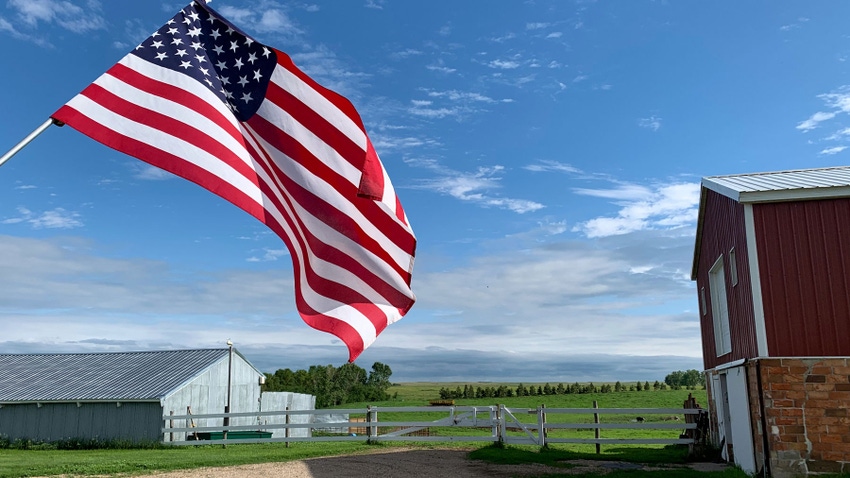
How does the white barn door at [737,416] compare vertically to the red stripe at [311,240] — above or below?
below

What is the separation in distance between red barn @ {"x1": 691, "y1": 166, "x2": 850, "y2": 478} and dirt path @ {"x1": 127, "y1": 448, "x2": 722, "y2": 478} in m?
2.90

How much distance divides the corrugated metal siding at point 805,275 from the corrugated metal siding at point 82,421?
20.3 m

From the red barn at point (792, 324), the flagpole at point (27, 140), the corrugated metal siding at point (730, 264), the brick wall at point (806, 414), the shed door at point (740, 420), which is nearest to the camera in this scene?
the flagpole at point (27, 140)

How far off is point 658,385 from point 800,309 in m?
55.9

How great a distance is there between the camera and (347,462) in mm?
15008

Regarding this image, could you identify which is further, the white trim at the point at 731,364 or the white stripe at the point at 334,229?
the white trim at the point at 731,364

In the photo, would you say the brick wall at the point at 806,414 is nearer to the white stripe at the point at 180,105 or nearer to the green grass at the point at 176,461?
Answer: the white stripe at the point at 180,105

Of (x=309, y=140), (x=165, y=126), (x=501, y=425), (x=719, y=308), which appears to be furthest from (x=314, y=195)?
(x=719, y=308)

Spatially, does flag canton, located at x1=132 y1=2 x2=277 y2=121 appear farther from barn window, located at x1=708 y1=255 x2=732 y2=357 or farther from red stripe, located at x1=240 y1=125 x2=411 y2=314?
barn window, located at x1=708 y1=255 x2=732 y2=357

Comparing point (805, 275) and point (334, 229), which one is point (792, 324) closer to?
point (805, 275)

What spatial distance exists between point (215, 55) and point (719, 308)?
1442cm

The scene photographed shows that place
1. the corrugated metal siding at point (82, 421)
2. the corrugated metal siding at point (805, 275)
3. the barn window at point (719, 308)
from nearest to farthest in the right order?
the corrugated metal siding at point (805, 275), the barn window at point (719, 308), the corrugated metal siding at point (82, 421)

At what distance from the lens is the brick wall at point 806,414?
1095 centimetres

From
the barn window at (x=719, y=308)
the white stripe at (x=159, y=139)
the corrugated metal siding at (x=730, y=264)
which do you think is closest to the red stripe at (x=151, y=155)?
the white stripe at (x=159, y=139)
